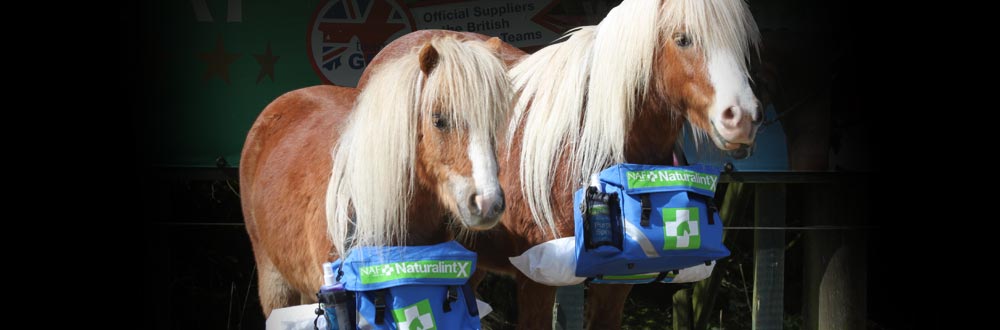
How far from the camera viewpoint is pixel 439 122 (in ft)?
8.23

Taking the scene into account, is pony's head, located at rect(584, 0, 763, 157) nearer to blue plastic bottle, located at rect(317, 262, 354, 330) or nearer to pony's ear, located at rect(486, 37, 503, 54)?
pony's ear, located at rect(486, 37, 503, 54)

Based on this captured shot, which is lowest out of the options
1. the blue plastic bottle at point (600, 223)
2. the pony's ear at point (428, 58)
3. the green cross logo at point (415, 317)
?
the green cross logo at point (415, 317)

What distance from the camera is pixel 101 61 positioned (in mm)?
3682

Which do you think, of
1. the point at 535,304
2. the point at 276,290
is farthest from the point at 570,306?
the point at 276,290

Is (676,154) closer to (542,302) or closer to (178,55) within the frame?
(542,302)

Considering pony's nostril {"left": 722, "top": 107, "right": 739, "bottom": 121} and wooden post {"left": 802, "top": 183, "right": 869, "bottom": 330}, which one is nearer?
pony's nostril {"left": 722, "top": 107, "right": 739, "bottom": 121}

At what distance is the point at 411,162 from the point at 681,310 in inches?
121

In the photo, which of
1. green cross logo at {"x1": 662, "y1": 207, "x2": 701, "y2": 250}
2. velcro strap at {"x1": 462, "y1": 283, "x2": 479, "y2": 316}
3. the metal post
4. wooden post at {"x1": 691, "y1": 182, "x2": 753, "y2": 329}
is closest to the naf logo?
the metal post

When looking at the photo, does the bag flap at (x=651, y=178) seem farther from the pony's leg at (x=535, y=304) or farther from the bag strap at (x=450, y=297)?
the bag strap at (x=450, y=297)

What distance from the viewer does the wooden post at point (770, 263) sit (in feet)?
14.8

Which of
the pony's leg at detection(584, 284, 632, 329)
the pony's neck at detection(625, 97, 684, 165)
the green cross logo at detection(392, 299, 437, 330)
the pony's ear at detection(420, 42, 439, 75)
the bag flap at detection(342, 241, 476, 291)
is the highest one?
the pony's ear at detection(420, 42, 439, 75)

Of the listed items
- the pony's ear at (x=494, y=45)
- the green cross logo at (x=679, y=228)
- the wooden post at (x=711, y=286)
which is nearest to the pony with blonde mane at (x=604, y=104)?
the green cross logo at (x=679, y=228)

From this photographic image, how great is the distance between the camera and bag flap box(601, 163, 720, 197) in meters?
3.13

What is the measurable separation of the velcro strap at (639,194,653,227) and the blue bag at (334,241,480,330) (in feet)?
2.44
